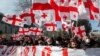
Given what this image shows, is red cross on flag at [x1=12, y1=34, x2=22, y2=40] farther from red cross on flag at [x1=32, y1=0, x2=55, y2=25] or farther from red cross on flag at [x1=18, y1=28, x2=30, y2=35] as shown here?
red cross on flag at [x1=32, y1=0, x2=55, y2=25]

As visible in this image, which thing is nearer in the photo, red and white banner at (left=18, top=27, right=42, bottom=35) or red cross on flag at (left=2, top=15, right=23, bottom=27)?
red cross on flag at (left=2, top=15, right=23, bottom=27)

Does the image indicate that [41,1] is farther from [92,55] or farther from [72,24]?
[92,55]

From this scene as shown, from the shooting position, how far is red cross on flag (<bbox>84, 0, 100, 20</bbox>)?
15.5 metres

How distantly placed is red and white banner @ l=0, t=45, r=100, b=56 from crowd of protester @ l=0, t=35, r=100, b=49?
0.24m

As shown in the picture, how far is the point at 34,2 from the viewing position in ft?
51.4

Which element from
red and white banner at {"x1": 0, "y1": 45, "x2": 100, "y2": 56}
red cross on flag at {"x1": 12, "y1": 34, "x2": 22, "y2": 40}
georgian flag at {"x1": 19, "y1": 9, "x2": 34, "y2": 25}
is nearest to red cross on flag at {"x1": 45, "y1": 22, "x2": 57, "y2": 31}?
georgian flag at {"x1": 19, "y1": 9, "x2": 34, "y2": 25}

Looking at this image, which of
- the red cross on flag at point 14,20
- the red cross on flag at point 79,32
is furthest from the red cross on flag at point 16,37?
the red cross on flag at point 79,32

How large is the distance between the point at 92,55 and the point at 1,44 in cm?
375

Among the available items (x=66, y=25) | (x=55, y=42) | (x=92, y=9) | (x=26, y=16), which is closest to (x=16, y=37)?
(x=26, y=16)

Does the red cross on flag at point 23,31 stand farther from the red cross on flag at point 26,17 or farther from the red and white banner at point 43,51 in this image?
the red and white banner at point 43,51

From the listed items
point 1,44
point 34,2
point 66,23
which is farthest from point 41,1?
point 1,44

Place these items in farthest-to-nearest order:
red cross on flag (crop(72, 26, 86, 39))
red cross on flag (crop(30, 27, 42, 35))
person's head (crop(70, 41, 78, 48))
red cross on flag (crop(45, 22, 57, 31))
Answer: red cross on flag (crop(30, 27, 42, 35))
red cross on flag (crop(45, 22, 57, 31))
red cross on flag (crop(72, 26, 86, 39))
person's head (crop(70, 41, 78, 48))

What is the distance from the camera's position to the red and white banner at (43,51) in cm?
1402

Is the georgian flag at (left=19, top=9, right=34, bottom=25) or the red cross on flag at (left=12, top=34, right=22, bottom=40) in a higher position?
the georgian flag at (left=19, top=9, right=34, bottom=25)
